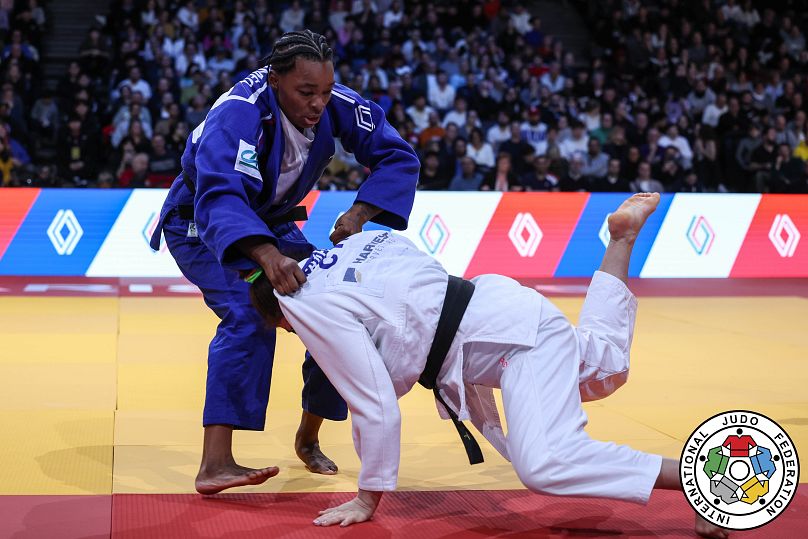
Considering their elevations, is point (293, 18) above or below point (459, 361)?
below

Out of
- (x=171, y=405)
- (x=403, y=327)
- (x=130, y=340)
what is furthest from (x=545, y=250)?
(x=403, y=327)

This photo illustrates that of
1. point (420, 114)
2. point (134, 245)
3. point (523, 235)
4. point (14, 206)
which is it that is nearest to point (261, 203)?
point (134, 245)

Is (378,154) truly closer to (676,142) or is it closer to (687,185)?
(687,185)

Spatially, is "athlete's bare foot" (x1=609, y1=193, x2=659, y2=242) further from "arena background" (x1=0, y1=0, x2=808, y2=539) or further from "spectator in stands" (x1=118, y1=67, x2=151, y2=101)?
"spectator in stands" (x1=118, y1=67, x2=151, y2=101)

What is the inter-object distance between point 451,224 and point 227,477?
640 cm

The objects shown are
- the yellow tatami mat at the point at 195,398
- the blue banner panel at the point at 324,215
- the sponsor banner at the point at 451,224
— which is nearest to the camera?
the yellow tatami mat at the point at 195,398

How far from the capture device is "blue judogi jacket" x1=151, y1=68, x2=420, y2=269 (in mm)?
3512

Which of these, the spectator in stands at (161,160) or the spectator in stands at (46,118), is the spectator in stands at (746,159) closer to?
the spectator in stands at (161,160)

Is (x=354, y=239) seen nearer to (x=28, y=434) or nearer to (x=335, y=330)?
(x=335, y=330)

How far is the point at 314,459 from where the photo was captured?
4164 millimetres

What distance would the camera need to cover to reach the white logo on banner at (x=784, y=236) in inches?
408

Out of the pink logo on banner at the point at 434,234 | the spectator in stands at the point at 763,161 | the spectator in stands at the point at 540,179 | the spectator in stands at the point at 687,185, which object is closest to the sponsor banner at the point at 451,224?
the pink logo on banner at the point at 434,234

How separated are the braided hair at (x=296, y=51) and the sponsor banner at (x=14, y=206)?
6.26m

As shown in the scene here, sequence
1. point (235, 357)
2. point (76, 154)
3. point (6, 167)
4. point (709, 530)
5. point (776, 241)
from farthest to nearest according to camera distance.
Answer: point (76, 154)
point (6, 167)
point (776, 241)
point (235, 357)
point (709, 530)
